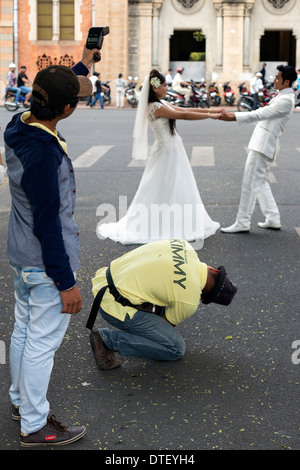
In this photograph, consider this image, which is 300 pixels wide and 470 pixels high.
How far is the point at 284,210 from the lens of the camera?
1009cm

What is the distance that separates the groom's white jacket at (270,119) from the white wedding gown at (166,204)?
81cm

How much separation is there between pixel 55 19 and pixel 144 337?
3659 cm

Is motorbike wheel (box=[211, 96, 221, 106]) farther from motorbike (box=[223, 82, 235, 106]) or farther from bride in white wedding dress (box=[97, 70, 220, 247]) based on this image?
bride in white wedding dress (box=[97, 70, 220, 247])

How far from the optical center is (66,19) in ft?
129

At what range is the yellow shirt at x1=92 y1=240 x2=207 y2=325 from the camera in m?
4.52

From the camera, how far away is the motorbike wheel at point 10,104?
97.7 feet

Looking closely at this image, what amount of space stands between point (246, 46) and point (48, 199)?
3615 centimetres

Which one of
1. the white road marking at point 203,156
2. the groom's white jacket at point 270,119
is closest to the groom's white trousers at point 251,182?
the groom's white jacket at point 270,119

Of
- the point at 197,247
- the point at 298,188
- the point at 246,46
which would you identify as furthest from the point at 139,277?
the point at 246,46

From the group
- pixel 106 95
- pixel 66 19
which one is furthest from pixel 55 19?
pixel 106 95

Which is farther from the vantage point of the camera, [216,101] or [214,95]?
[216,101]

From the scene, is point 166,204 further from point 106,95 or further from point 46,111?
point 106,95

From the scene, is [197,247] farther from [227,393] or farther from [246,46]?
[246,46]

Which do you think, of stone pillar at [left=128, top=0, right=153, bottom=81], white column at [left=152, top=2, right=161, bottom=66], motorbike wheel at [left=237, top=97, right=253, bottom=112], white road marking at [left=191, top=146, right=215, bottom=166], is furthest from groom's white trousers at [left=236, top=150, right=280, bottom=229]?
white column at [left=152, top=2, right=161, bottom=66]
